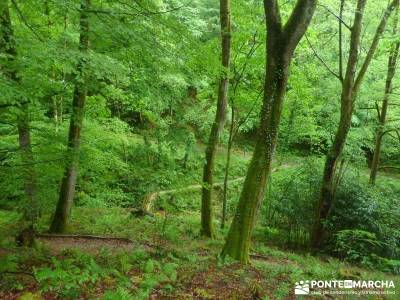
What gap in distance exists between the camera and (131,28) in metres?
5.77

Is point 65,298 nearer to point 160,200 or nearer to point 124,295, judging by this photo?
point 124,295

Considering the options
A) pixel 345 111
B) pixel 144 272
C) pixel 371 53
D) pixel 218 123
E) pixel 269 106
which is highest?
pixel 371 53

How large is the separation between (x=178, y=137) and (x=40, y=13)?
451 cm

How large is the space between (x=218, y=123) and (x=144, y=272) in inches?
203

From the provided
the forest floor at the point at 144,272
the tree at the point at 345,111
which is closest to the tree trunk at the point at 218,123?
the forest floor at the point at 144,272

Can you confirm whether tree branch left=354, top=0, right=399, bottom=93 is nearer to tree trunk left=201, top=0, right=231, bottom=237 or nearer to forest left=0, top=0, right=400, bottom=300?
forest left=0, top=0, right=400, bottom=300

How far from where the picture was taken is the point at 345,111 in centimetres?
1068

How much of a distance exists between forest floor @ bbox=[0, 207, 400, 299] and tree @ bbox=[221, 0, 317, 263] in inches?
29.1

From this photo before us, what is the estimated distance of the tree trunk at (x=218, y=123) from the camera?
9.73 metres

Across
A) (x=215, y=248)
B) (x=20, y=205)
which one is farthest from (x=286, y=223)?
(x=20, y=205)

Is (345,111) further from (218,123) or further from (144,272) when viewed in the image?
(144,272)

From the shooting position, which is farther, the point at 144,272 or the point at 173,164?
the point at 173,164

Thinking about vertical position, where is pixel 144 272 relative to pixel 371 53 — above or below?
below

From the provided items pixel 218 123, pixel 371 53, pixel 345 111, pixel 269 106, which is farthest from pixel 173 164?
pixel 371 53
